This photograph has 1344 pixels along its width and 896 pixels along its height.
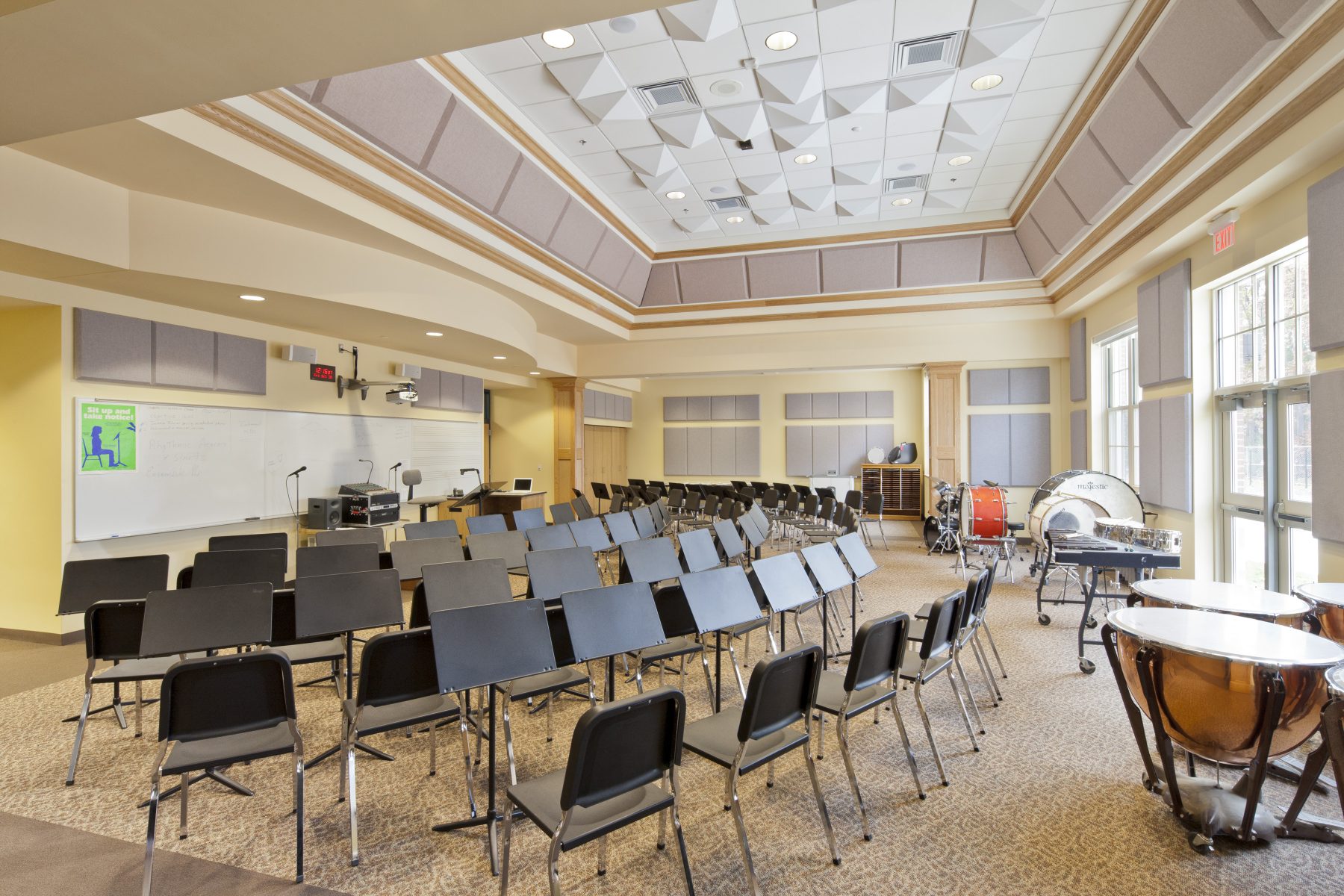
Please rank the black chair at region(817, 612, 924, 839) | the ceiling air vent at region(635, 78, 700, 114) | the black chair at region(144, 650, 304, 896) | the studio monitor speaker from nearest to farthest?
the black chair at region(144, 650, 304, 896), the black chair at region(817, 612, 924, 839), the ceiling air vent at region(635, 78, 700, 114), the studio monitor speaker

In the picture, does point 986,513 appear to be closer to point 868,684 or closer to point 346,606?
point 868,684

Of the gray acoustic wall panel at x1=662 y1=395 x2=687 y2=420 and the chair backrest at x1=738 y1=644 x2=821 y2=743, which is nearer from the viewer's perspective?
the chair backrest at x1=738 y1=644 x2=821 y2=743

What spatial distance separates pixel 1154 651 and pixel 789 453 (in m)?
11.5

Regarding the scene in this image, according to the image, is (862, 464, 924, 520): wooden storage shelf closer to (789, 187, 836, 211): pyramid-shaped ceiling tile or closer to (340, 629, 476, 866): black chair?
(789, 187, 836, 211): pyramid-shaped ceiling tile

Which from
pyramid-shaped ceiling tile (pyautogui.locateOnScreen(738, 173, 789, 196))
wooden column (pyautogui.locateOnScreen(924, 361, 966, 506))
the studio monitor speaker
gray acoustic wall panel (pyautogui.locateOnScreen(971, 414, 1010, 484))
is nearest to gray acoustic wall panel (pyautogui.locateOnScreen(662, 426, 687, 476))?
wooden column (pyautogui.locateOnScreen(924, 361, 966, 506))

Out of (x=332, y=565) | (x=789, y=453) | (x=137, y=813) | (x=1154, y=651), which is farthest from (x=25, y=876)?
(x=789, y=453)

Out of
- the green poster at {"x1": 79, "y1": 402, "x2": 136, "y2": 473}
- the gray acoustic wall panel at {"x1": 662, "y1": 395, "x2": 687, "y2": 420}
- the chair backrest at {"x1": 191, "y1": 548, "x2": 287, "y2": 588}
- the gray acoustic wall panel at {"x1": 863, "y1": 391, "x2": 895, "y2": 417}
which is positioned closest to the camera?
the chair backrest at {"x1": 191, "y1": 548, "x2": 287, "y2": 588}

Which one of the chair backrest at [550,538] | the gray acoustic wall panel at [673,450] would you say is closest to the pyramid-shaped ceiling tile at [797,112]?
the chair backrest at [550,538]

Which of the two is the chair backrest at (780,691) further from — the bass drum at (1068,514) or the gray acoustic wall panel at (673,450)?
the gray acoustic wall panel at (673,450)

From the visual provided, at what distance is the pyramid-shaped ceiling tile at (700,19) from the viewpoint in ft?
14.8

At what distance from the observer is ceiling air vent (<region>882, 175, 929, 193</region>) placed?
24.7ft

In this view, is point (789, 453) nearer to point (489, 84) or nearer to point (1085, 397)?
point (1085, 397)

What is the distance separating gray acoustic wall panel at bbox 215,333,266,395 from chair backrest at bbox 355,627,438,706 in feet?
16.2

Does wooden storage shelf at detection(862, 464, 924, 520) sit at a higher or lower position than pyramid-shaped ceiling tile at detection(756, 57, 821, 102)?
lower
